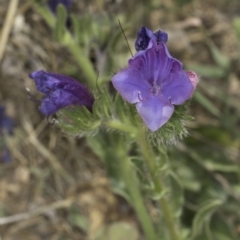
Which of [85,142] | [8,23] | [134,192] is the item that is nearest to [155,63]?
[134,192]

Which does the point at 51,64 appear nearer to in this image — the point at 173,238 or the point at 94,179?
the point at 94,179

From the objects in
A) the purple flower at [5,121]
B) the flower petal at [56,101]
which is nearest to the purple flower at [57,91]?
the flower petal at [56,101]

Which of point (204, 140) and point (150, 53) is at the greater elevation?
point (150, 53)

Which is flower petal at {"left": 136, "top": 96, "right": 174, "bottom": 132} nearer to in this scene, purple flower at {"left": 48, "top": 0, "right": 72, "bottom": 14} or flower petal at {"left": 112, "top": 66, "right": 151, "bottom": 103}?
flower petal at {"left": 112, "top": 66, "right": 151, "bottom": 103}

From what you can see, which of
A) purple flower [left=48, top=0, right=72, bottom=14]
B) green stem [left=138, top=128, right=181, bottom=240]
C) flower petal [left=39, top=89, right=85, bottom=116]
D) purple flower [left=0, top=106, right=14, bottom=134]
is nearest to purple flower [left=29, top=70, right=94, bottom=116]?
flower petal [left=39, top=89, right=85, bottom=116]

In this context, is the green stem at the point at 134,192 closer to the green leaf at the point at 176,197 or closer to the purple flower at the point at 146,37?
the green leaf at the point at 176,197

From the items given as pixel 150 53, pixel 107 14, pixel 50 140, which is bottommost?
pixel 50 140

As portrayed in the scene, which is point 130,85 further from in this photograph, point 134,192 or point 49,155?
point 49,155

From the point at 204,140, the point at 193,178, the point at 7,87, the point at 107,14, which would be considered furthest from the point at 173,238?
the point at 7,87
